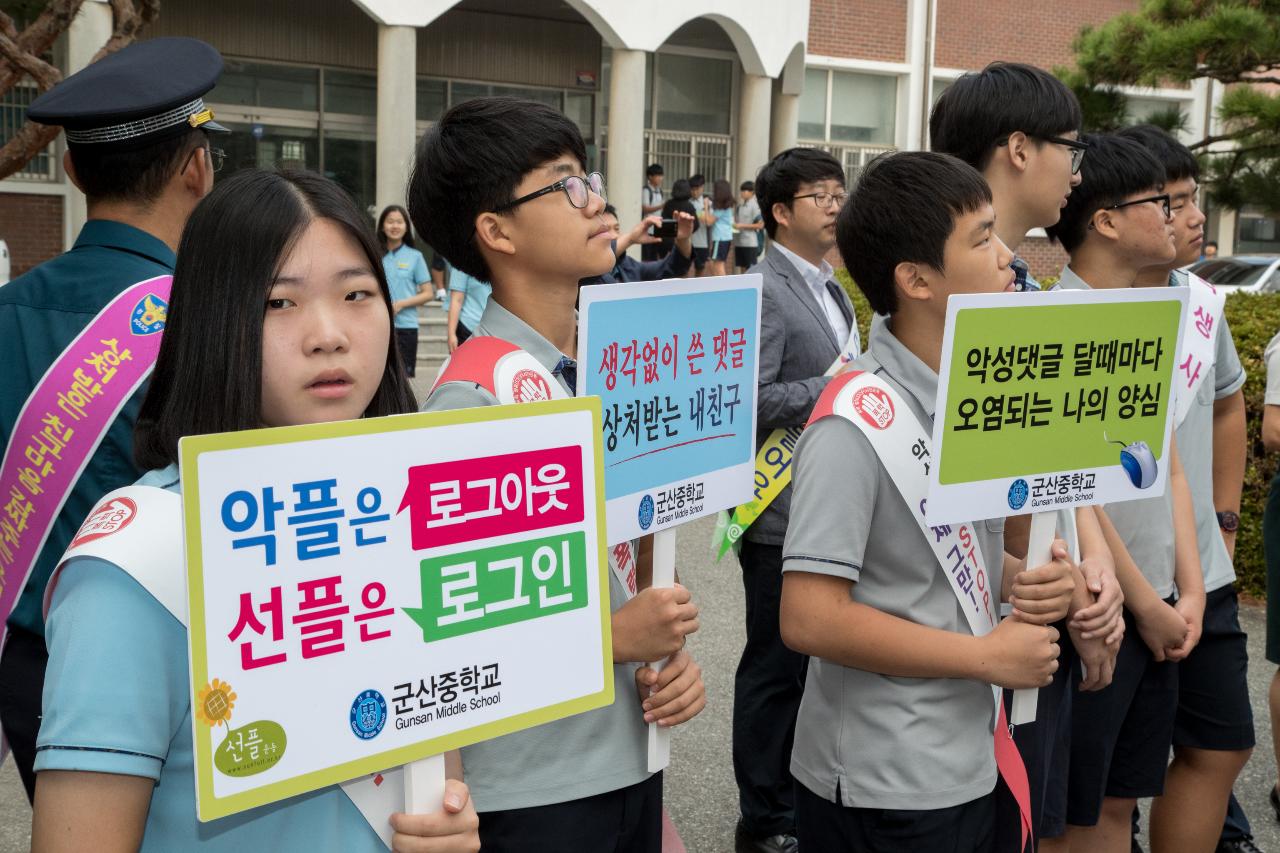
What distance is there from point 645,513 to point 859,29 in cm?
2072

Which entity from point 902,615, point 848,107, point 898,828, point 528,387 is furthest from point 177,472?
point 848,107

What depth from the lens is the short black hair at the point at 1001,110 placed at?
2820 millimetres

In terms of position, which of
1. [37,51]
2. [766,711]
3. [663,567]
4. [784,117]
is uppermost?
[784,117]

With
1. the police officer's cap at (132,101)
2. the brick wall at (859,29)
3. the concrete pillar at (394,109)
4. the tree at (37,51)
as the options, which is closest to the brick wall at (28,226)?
the concrete pillar at (394,109)

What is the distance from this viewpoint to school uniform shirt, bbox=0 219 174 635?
219 centimetres

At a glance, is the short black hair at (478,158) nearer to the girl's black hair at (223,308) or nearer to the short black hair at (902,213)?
the short black hair at (902,213)

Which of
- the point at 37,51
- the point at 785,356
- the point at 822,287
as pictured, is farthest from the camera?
the point at 37,51

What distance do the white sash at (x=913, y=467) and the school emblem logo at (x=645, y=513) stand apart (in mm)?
359

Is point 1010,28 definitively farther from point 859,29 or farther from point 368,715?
point 368,715

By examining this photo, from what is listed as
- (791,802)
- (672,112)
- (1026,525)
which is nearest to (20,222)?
(672,112)

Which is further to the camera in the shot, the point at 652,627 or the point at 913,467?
the point at 913,467

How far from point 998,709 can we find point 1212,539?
4.01 ft

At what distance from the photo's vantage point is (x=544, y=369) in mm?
2092

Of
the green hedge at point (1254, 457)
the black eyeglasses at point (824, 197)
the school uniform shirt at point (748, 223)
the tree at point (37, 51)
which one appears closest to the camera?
the black eyeglasses at point (824, 197)
